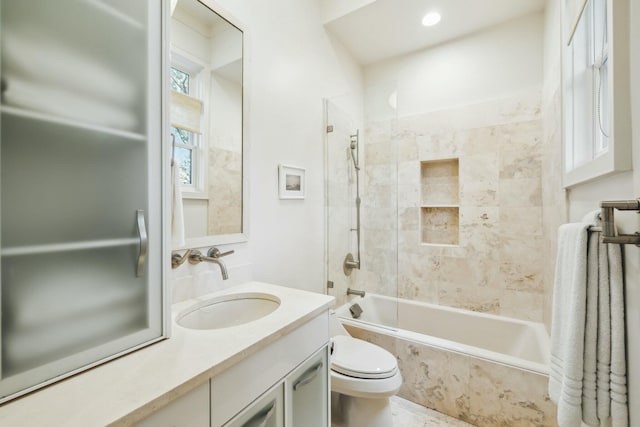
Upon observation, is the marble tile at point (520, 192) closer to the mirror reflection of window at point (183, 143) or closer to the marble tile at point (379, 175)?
the marble tile at point (379, 175)

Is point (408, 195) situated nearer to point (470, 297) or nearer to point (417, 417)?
point (470, 297)

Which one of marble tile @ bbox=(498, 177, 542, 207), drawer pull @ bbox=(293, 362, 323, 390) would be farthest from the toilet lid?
marble tile @ bbox=(498, 177, 542, 207)

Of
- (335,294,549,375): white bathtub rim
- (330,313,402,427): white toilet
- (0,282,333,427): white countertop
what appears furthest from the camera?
(335,294,549,375): white bathtub rim

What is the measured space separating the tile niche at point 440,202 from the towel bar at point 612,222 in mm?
1891

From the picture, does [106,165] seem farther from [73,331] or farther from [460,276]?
[460,276]

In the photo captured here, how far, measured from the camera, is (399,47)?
8.41ft

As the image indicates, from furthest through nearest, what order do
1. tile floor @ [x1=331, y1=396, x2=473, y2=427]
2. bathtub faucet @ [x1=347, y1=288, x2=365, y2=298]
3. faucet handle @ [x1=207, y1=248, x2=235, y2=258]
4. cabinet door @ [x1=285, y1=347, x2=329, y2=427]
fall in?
bathtub faucet @ [x1=347, y1=288, x2=365, y2=298] → tile floor @ [x1=331, y1=396, x2=473, y2=427] → faucet handle @ [x1=207, y1=248, x2=235, y2=258] → cabinet door @ [x1=285, y1=347, x2=329, y2=427]

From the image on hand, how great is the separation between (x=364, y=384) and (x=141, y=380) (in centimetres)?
116

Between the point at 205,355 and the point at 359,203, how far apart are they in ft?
6.74

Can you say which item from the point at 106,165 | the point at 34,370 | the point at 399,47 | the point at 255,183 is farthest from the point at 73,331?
the point at 399,47

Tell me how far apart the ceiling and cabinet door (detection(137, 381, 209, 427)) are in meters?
2.55

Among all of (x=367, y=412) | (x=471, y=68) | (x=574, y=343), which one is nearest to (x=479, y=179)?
(x=471, y=68)

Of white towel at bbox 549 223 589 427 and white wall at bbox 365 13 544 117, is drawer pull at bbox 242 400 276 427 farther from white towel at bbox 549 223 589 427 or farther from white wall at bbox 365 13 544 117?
white wall at bbox 365 13 544 117

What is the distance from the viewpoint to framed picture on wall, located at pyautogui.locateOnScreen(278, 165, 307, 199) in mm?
1731
